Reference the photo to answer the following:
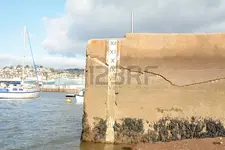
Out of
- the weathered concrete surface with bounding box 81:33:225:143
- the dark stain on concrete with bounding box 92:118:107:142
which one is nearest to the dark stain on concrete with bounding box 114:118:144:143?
the weathered concrete surface with bounding box 81:33:225:143

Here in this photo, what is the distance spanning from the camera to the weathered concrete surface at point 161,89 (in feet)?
37.6

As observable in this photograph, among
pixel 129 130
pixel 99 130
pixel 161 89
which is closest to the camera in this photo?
pixel 161 89

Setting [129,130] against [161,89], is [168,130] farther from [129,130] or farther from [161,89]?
[161,89]

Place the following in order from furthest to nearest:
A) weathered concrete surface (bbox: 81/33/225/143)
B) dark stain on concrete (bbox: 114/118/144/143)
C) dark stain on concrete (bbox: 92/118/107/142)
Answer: dark stain on concrete (bbox: 92/118/107/142), dark stain on concrete (bbox: 114/118/144/143), weathered concrete surface (bbox: 81/33/225/143)

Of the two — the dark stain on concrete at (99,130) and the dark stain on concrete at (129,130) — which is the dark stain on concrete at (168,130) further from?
the dark stain on concrete at (99,130)

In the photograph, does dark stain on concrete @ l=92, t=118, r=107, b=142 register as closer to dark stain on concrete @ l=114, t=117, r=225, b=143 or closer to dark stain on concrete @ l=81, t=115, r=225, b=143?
dark stain on concrete @ l=81, t=115, r=225, b=143

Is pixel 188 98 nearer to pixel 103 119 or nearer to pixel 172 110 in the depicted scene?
pixel 172 110

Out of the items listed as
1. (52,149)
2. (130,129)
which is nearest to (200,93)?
(130,129)

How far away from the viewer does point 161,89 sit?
38.2ft

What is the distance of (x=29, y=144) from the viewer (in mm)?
13852

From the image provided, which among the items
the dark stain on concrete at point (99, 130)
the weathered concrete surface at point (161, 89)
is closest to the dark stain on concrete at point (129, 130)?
the weathered concrete surface at point (161, 89)

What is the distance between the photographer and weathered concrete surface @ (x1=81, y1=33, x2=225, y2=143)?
11445 millimetres

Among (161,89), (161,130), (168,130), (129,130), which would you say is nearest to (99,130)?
(129,130)

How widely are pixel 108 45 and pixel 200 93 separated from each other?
Result: 3.85 m
